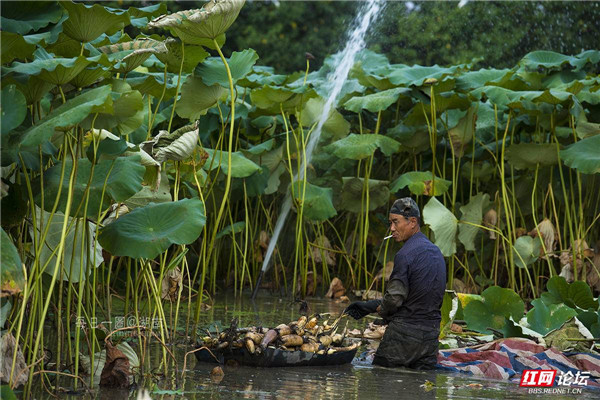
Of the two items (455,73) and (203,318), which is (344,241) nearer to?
(455,73)

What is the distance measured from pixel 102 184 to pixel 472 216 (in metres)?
5.34

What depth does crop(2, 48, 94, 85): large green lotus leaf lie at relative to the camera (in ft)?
13.1

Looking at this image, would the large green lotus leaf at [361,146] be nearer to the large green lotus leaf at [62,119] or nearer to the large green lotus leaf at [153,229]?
the large green lotus leaf at [153,229]

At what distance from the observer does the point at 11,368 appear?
3785mm

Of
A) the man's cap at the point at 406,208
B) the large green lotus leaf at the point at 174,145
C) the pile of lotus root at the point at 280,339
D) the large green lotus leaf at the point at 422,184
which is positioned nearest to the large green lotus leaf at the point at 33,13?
the large green lotus leaf at the point at 174,145

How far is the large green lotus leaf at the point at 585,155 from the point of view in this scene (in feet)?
26.2

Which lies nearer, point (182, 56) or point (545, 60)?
point (182, 56)

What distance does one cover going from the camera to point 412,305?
5.67 m

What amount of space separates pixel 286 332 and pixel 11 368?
82.5 inches

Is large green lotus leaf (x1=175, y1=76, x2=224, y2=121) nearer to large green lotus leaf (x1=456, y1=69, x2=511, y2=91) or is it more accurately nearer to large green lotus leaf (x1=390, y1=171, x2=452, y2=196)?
large green lotus leaf (x1=390, y1=171, x2=452, y2=196)

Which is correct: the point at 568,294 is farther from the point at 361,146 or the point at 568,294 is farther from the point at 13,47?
the point at 13,47

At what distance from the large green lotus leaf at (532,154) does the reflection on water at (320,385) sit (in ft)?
12.5

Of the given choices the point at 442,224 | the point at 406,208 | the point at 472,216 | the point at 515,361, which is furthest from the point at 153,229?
the point at 472,216

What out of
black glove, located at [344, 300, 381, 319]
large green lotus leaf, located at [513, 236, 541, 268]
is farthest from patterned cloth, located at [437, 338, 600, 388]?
large green lotus leaf, located at [513, 236, 541, 268]
